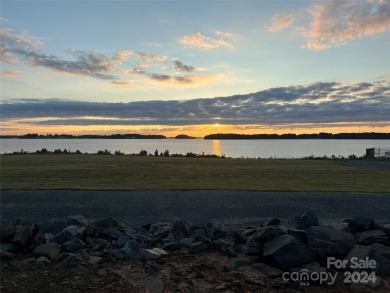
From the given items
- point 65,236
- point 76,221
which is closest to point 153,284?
point 65,236

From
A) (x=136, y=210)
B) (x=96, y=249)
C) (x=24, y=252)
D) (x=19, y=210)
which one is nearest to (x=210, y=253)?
(x=96, y=249)

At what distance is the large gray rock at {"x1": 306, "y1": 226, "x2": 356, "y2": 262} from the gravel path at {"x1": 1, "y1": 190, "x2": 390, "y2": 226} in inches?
108

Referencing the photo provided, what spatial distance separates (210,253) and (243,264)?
76 cm

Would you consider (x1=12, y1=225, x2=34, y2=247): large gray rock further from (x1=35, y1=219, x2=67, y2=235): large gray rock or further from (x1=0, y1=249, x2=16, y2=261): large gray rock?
(x1=35, y1=219, x2=67, y2=235): large gray rock

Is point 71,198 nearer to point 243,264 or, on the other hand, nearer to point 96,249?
point 96,249

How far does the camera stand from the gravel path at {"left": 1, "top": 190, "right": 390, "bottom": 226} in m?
9.56

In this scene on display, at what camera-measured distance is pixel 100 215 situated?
31.8 feet

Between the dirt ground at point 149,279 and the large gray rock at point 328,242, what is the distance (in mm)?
630

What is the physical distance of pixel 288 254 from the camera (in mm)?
5602

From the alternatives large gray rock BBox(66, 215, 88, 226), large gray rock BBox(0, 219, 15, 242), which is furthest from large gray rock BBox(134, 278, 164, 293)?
large gray rock BBox(0, 219, 15, 242)

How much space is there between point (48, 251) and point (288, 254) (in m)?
4.07

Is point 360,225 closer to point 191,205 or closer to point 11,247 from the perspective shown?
point 191,205

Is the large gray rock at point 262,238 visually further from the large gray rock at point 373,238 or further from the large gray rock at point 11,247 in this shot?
the large gray rock at point 11,247

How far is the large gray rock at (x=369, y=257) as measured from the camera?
18.5 ft
